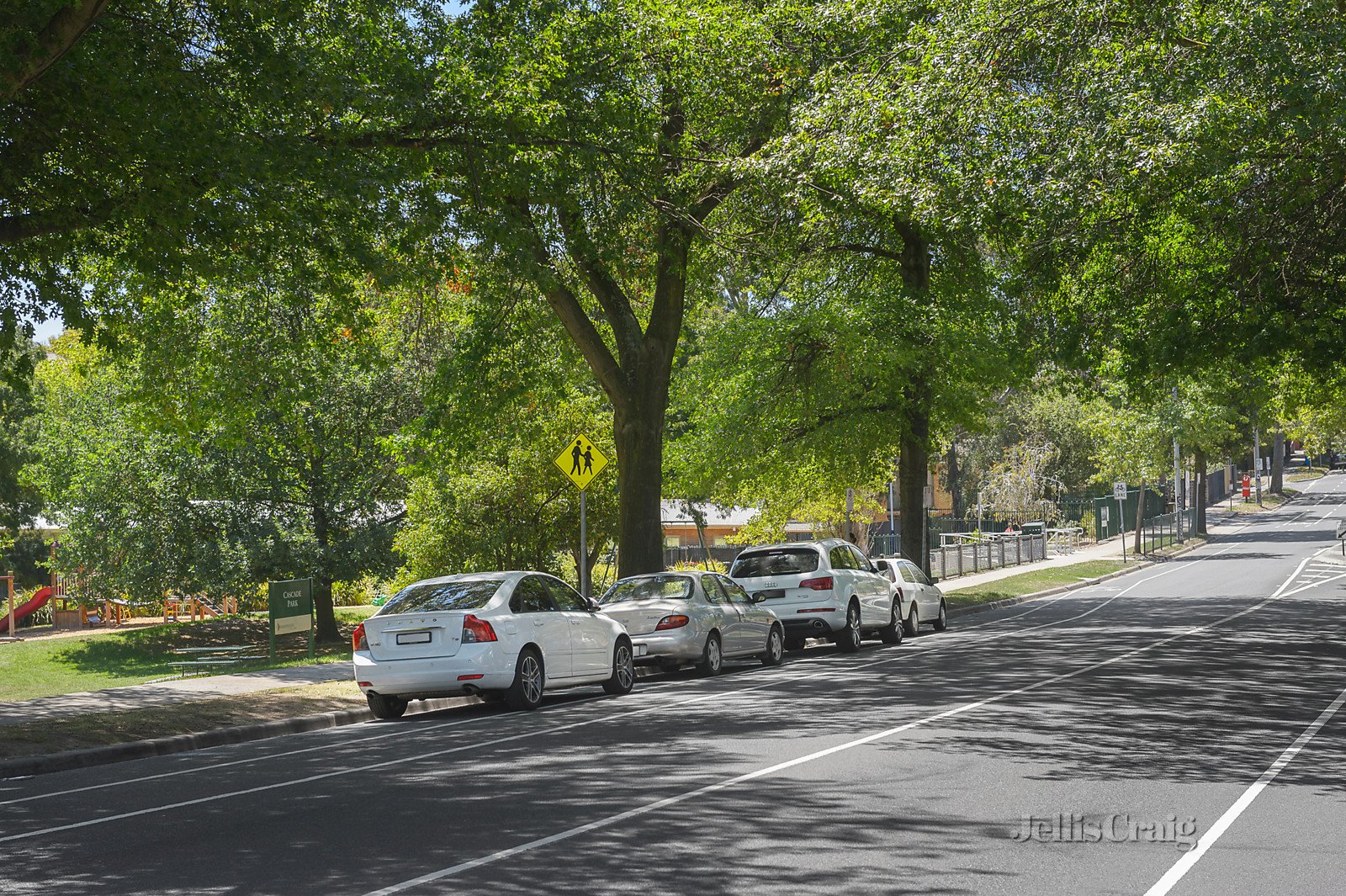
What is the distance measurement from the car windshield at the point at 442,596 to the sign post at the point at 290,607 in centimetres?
738

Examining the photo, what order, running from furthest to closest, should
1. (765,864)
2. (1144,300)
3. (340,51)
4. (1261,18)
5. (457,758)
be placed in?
(1144,300)
(340,51)
(1261,18)
(457,758)
(765,864)

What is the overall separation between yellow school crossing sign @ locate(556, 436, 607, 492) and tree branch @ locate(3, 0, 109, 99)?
9.51m

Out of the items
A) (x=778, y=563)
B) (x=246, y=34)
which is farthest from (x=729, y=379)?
(x=246, y=34)

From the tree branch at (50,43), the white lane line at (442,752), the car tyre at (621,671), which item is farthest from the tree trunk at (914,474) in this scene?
the tree branch at (50,43)

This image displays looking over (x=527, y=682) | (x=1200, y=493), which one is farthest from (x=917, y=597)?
(x=1200, y=493)

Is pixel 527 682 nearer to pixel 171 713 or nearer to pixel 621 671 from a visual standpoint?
pixel 621 671

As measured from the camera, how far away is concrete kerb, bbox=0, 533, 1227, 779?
10.8 metres

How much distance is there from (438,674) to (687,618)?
4.37m

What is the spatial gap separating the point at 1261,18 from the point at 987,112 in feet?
10.9

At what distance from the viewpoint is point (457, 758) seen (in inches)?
406

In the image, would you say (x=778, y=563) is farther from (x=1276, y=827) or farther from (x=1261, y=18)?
(x=1276, y=827)

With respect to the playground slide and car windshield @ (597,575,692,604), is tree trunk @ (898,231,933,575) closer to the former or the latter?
car windshield @ (597,575,692,604)

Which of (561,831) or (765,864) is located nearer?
(765,864)

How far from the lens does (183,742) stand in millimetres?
12188
